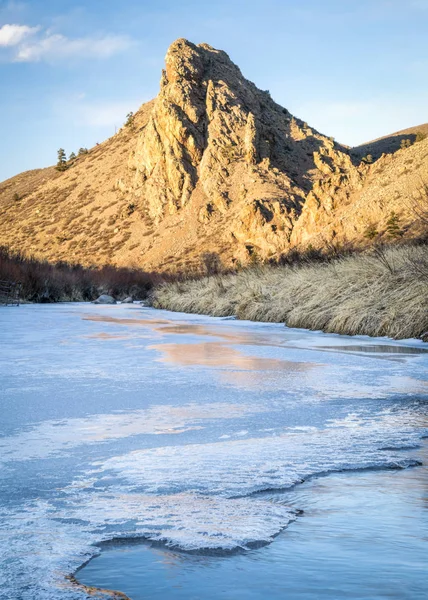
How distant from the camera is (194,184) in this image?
65.9 m

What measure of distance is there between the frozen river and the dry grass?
4352 millimetres

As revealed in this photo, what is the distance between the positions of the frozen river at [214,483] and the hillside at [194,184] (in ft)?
142

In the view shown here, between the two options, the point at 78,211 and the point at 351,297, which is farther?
the point at 78,211

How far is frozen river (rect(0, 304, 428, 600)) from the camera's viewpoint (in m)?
1.72

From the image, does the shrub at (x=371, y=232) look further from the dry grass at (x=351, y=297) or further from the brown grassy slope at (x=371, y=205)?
the dry grass at (x=351, y=297)

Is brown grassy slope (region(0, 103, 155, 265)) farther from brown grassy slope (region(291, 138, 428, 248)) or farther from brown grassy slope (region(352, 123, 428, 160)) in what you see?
brown grassy slope (region(352, 123, 428, 160))

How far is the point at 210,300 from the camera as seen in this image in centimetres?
2022

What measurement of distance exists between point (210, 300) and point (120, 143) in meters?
67.6

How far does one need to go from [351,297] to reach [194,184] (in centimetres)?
5536

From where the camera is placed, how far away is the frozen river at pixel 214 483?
172cm

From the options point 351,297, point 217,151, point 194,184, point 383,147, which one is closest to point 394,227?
point 351,297

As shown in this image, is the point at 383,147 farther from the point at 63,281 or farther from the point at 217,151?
the point at 63,281

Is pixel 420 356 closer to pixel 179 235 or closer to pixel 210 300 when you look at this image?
pixel 210 300

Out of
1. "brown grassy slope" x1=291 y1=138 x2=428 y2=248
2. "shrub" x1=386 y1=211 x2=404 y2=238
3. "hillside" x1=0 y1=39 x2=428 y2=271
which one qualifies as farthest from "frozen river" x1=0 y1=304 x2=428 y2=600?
"hillside" x1=0 y1=39 x2=428 y2=271
